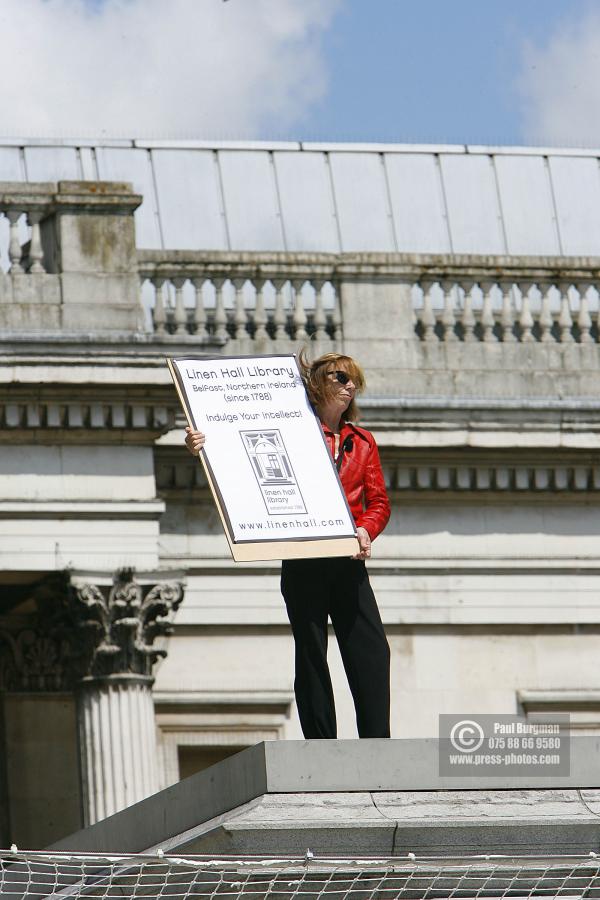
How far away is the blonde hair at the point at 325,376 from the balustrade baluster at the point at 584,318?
12.0 m

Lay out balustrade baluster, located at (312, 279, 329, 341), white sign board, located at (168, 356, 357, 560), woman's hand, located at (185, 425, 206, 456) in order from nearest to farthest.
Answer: white sign board, located at (168, 356, 357, 560)
woman's hand, located at (185, 425, 206, 456)
balustrade baluster, located at (312, 279, 329, 341)

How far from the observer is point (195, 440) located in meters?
13.0

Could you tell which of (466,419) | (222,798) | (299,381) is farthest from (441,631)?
(222,798)

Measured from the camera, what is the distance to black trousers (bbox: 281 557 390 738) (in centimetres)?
1270

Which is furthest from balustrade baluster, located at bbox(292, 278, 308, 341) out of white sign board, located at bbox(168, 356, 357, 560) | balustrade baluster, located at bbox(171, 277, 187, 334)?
white sign board, located at bbox(168, 356, 357, 560)

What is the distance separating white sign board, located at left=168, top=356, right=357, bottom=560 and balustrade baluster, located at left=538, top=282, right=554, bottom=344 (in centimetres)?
1184

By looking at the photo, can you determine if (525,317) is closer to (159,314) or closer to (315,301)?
(315,301)

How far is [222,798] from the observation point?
38.3 feet

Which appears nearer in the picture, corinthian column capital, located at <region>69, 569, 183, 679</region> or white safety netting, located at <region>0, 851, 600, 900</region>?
white safety netting, located at <region>0, 851, 600, 900</region>

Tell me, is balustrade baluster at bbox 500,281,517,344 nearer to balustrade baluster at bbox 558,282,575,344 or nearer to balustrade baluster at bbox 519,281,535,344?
balustrade baluster at bbox 519,281,535,344

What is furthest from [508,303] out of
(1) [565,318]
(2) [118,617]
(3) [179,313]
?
(2) [118,617]

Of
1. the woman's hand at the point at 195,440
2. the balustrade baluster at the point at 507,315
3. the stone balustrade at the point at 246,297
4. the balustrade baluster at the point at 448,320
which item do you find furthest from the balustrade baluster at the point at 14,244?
the woman's hand at the point at 195,440

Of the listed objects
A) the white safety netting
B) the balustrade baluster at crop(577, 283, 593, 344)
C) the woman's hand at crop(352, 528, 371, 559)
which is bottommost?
the white safety netting

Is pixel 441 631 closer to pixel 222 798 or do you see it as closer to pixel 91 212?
pixel 91 212
